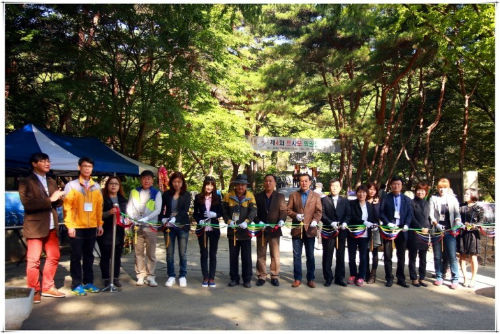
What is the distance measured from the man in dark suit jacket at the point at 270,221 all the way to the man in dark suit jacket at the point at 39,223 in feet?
9.02

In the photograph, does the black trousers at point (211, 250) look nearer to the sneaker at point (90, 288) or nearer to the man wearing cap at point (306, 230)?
the man wearing cap at point (306, 230)

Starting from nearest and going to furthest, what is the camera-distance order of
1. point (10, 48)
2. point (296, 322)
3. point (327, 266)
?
point (296, 322) < point (327, 266) < point (10, 48)

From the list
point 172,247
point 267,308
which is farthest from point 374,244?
point 172,247

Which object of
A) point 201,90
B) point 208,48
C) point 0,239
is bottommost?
point 0,239

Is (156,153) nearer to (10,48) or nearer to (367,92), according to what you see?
(10,48)

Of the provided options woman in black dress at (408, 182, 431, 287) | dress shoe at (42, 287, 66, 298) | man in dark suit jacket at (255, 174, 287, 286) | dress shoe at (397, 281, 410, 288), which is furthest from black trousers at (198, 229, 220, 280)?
woman in black dress at (408, 182, 431, 287)

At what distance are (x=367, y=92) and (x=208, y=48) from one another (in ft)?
33.9

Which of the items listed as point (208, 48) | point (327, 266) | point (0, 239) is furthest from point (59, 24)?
point (327, 266)

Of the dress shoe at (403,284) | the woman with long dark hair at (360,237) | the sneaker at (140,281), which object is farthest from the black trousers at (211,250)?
the dress shoe at (403,284)

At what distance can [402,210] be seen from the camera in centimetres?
645

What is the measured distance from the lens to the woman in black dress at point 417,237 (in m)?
6.39

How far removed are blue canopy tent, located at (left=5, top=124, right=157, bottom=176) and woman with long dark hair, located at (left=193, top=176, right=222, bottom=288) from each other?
2951mm

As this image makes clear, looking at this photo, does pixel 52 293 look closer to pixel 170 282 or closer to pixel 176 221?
pixel 170 282

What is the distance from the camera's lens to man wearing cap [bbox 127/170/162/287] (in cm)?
604
